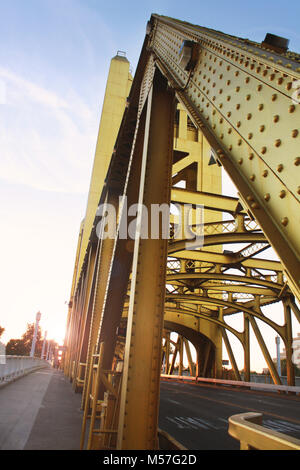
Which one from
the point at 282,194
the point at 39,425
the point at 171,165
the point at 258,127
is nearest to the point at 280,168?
the point at 282,194

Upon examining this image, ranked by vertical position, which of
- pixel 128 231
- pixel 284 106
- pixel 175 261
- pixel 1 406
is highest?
pixel 175 261

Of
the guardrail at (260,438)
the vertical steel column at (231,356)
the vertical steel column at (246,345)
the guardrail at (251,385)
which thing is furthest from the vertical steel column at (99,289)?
the vertical steel column at (231,356)

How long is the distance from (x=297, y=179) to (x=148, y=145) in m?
4.07

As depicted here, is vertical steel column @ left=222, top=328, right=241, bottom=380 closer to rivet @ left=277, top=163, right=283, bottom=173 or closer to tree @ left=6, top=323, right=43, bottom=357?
rivet @ left=277, top=163, right=283, bottom=173

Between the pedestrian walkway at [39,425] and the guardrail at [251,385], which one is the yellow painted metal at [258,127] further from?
the guardrail at [251,385]

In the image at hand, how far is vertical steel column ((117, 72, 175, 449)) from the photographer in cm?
388

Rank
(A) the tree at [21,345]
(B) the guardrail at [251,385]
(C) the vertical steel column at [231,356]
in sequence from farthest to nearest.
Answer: (A) the tree at [21,345] → (C) the vertical steel column at [231,356] → (B) the guardrail at [251,385]

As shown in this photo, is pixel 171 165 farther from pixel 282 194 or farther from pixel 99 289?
pixel 99 289

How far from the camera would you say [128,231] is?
6.38 meters

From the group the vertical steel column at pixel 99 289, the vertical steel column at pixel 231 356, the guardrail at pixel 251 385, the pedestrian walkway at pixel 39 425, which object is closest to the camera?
the pedestrian walkway at pixel 39 425

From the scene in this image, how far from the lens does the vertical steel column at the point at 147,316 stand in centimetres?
388

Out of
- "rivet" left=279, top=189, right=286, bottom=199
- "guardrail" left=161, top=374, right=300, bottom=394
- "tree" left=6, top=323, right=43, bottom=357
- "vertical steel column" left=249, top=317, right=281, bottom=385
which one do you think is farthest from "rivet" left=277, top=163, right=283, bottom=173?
"tree" left=6, top=323, right=43, bottom=357

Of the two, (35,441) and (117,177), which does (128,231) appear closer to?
(35,441)
